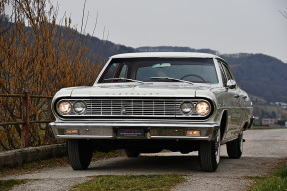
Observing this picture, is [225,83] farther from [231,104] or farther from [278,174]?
[278,174]

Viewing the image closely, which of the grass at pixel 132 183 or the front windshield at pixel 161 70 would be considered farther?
the front windshield at pixel 161 70

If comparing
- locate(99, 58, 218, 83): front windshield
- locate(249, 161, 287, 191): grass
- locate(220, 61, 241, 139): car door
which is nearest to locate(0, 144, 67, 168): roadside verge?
locate(99, 58, 218, 83): front windshield

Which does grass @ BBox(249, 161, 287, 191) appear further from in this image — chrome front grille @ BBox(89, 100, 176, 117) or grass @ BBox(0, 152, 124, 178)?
grass @ BBox(0, 152, 124, 178)

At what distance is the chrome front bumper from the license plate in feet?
0.16

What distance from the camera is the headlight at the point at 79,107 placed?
23.6 ft

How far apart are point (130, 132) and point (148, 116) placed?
311mm

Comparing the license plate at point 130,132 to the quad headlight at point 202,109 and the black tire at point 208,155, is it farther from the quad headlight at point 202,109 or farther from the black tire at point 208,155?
the black tire at point 208,155

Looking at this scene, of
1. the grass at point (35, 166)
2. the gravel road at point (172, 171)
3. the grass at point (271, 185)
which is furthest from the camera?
the grass at point (35, 166)

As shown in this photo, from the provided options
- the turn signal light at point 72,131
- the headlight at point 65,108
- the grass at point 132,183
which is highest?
the headlight at point 65,108

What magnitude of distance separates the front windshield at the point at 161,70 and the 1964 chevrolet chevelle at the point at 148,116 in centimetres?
2

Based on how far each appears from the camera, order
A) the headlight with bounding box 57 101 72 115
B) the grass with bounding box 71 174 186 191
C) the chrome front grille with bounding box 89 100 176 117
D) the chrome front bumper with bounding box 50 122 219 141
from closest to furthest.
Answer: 1. the grass with bounding box 71 174 186 191
2. the chrome front bumper with bounding box 50 122 219 141
3. the chrome front grille with bounding box 89 100 176 117
4. the headlight with bounding box 57 101 72 115

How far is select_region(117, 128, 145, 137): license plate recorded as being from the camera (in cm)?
689

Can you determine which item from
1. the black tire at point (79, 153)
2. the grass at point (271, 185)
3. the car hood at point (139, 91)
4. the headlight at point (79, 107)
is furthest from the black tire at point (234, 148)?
the headlight at point (79, 107)

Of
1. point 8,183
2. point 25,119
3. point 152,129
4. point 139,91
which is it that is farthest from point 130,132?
point 25,119
